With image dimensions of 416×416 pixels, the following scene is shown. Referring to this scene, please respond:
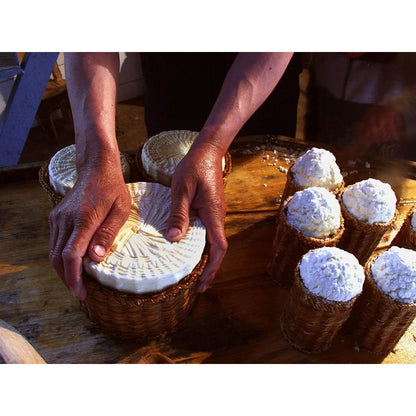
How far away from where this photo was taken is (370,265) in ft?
4.03

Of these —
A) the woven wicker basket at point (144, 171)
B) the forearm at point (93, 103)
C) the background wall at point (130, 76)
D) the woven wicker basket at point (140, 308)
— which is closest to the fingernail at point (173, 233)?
the woven wicker basket at point (140, 308)

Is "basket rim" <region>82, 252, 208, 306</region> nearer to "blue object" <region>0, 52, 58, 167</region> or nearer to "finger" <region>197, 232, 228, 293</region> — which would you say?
"finger" <region>197, 232, 228, 293</region>

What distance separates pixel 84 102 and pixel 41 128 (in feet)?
8.43

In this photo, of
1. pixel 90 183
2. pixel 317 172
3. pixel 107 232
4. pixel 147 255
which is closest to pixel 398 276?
pixel 317 172

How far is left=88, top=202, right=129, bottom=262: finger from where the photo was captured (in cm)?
109

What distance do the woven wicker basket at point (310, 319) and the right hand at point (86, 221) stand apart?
1.92ft

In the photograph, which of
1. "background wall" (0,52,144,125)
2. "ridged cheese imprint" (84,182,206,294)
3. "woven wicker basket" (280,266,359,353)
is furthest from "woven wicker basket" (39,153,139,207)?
"background wall" (0,52,144,125)

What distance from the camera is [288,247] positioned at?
1.36 meters

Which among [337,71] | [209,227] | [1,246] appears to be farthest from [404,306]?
[337,71]

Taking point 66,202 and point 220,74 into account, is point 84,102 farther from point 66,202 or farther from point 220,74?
point 220,74

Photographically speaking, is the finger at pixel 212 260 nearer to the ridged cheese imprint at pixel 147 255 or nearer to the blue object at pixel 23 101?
the ridged cheese imprint at pixel 147 255

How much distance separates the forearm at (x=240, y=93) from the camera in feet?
4.80

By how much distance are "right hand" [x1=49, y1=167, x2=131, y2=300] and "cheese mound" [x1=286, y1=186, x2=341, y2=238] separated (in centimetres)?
57

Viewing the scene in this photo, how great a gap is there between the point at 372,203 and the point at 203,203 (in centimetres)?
58
